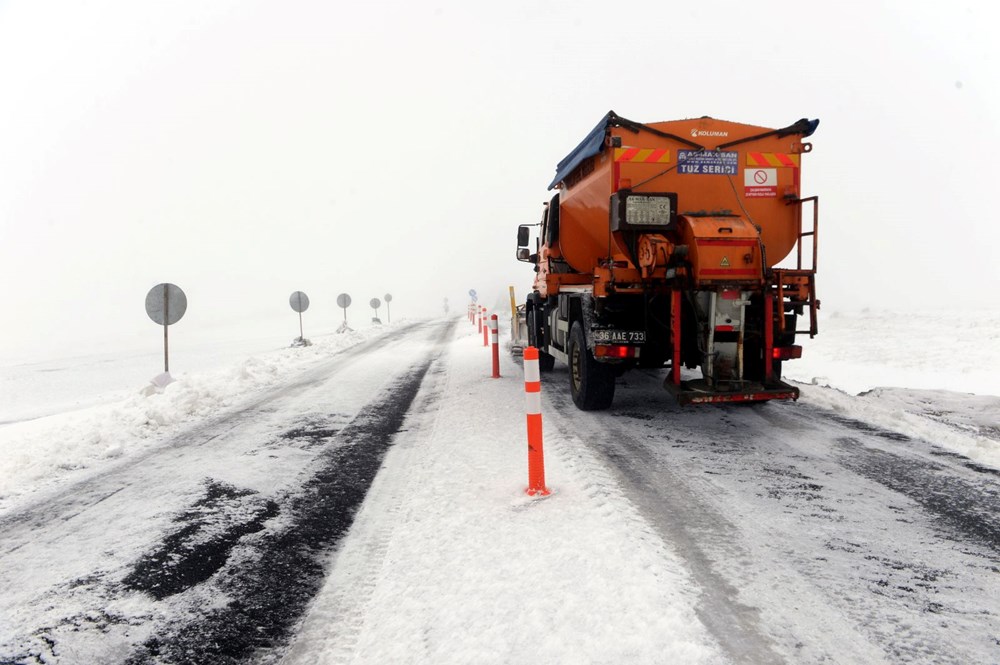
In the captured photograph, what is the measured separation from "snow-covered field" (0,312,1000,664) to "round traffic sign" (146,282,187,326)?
3.10m

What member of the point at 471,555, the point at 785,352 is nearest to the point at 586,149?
the point at 785,352

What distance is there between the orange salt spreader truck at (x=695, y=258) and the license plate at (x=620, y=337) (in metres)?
0.01

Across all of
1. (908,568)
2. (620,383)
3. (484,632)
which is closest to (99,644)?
(484,632)

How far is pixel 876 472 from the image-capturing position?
14.2 ft

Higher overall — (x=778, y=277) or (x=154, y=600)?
(x=778, y=277)

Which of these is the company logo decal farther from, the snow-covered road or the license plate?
the snow-covered road

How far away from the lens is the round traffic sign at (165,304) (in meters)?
10.1

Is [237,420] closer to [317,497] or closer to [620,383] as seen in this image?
[317,497]

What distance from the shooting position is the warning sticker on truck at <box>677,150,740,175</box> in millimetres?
6301

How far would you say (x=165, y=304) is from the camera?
33.5 ft

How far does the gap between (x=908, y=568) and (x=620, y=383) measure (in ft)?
20.1

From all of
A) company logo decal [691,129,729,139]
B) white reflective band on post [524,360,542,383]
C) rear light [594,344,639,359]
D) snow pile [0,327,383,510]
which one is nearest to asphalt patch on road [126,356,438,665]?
white reflective band on post [524,360,542,383]

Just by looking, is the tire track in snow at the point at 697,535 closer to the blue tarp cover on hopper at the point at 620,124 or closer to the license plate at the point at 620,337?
the license plate at the point at 620,337

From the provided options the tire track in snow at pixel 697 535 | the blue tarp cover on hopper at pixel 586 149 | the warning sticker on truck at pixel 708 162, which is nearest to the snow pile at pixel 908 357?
the warning sticker on truck at pixel 708 162
